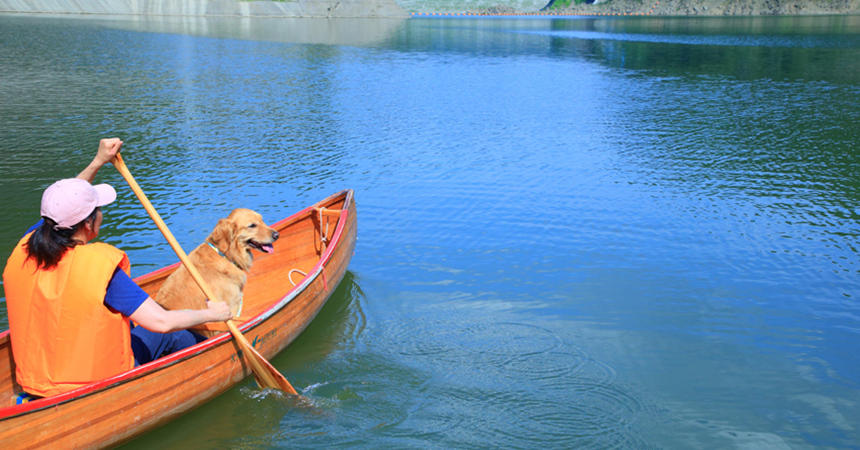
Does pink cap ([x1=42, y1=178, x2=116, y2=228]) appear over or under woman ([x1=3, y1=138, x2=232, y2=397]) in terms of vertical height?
over

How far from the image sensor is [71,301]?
5.58m

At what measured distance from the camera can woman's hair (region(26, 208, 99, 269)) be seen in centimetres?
539

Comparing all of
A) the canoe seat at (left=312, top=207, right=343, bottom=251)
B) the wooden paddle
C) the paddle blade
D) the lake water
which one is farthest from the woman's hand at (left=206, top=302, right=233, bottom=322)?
the canoe seat at (left=312, top=207, right=343, bottom=251)

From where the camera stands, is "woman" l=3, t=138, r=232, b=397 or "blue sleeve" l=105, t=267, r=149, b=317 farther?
"blue sleeve" l=105, t=267, r=149, b=317

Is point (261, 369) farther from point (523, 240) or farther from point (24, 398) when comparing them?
point (523, 240)

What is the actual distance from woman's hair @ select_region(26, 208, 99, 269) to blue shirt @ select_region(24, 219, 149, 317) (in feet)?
0.91

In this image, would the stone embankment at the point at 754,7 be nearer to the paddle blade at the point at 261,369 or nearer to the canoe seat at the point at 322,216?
the canoe seat at the point at 322,216

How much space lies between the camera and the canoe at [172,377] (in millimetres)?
5859

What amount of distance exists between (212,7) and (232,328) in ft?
417

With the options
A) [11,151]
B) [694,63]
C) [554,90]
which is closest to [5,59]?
[11,151]

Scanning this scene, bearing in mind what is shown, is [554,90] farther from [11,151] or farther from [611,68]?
[11,151]

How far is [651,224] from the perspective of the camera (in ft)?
47.9

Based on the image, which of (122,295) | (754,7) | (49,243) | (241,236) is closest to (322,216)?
(241,236)

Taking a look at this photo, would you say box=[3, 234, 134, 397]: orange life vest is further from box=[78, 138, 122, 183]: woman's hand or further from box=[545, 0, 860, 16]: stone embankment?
box=[545, 0, 860, 16]: stone embankment
